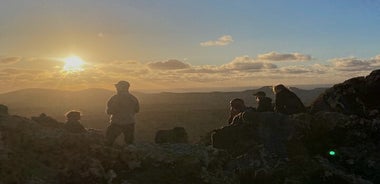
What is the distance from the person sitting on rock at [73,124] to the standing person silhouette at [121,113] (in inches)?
42.7

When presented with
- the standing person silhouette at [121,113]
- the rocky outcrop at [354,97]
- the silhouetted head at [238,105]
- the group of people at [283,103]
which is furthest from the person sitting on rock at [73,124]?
the rocky outcrop at [354,97]

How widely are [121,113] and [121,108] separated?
0.65 ft

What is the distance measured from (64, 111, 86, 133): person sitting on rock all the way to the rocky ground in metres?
0.45

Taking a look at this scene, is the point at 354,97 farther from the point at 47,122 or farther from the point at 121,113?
the point at 47,122

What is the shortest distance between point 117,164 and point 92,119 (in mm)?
87615

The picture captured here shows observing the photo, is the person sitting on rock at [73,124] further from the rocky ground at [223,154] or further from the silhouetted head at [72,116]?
the rocky ground at [223,154]

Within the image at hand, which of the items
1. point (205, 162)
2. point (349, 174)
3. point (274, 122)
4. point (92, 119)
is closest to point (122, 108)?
point (205, 162)

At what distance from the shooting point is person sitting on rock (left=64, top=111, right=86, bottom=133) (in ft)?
64.1

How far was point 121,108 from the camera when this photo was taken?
785 inches

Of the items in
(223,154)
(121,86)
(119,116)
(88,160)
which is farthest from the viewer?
(121,86)

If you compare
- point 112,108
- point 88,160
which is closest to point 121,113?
point 112,108

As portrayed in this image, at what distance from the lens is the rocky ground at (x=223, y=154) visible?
16.5m

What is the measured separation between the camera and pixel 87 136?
59.3ft

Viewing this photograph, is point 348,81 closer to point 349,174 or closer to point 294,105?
point 294,105
